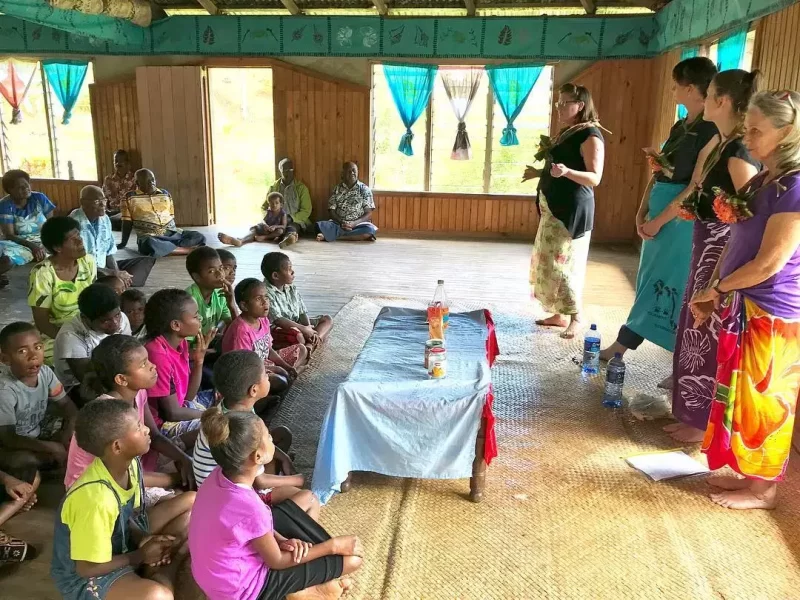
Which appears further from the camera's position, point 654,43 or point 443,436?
point 654,43

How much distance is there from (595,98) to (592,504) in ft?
20.3

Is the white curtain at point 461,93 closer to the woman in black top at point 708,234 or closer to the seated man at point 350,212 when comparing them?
the seated man at point 350,212

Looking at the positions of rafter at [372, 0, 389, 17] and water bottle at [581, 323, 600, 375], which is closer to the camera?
water bottle at [581, 323, 600, 375]

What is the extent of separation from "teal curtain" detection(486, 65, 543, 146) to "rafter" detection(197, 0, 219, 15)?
3413 millimetres

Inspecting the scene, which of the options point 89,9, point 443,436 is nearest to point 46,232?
point 443,436

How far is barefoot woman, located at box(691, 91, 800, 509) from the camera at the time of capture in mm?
2084

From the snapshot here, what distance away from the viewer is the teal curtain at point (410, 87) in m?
7.86

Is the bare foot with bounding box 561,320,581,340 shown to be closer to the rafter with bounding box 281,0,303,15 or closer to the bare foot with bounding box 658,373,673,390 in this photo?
the bare foot with bounding box 658,373,673,390

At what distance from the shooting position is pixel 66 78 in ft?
28.2

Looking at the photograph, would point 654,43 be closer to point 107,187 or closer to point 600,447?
point 600,447

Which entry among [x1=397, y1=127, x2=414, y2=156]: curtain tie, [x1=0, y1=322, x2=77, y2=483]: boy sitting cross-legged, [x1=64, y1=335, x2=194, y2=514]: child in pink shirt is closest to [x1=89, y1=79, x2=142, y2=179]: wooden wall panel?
[x1=397, y1=127, x2=414, y2=156]: curtain tie

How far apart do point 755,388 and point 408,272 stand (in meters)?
4.10

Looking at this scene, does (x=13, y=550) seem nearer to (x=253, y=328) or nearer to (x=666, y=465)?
(x=253, y=328)

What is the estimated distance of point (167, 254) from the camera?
6.69 meters
